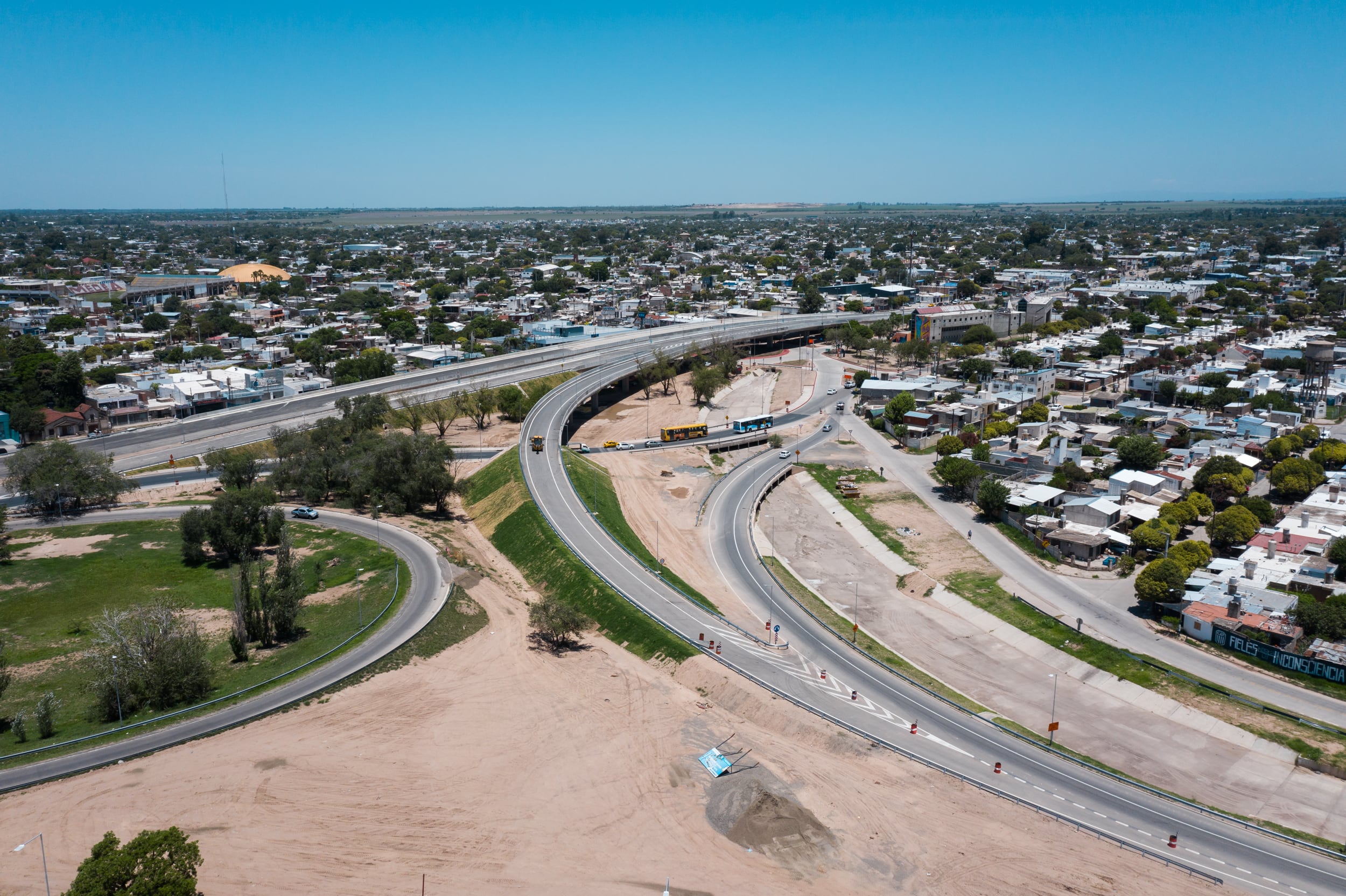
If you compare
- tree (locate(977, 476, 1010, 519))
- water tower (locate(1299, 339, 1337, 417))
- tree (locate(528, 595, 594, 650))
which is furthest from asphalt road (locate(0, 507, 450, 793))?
water tower (locate(1299, 339, 1337, 417))

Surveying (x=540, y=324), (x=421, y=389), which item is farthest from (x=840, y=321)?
(x=421, y=389)

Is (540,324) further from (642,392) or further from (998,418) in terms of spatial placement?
(998,418)

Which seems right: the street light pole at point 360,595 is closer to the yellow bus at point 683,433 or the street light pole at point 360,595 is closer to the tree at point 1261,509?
the yellow bus at point 683,433

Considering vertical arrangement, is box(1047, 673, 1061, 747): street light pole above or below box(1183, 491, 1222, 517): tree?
below

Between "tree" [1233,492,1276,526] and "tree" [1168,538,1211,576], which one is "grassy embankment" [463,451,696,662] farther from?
"tree" [1233,492,1276,526]

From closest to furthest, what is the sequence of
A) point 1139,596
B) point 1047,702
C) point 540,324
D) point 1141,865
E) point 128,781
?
1. point 1141,865
2. point 128,781
3. point 1047,702
4. point 1139,596
5. point 540,324

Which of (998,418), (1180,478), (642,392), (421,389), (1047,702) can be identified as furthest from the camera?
(642,392)
